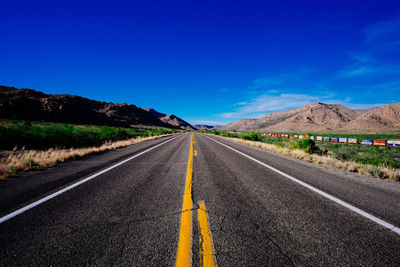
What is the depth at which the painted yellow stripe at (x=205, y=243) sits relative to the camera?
1718mm

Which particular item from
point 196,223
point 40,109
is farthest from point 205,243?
point 40,109

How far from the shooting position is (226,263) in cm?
173

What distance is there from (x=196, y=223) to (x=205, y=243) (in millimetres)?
480

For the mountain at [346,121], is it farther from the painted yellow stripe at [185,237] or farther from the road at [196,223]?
the painted yellow stripe at [185,237]

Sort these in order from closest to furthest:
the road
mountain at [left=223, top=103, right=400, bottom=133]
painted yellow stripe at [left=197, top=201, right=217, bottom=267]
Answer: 1. painted yellow stripe at [left=197, top=201, right=217, bottom=267]
2. the road
3. mountain at [left=223, top=103, right=400, bottom=133]

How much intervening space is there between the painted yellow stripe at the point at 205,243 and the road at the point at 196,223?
12mm

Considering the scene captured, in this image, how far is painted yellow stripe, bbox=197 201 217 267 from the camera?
1.72 metres

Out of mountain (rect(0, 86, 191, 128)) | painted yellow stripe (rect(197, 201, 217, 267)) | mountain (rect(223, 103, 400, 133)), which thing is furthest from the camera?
mountain (rect(223, 103, 400, 133))

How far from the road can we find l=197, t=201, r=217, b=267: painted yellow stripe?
12mm

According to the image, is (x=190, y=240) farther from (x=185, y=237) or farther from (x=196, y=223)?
(x=196, y=223)

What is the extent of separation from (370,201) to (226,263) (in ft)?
12.3

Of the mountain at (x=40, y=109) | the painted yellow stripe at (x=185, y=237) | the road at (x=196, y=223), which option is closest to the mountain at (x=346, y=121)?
the road at (x=196, y=223)

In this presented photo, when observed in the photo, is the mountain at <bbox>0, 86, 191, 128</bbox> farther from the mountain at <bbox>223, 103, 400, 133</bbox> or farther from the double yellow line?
the mountain at <bbox>223, 103, 400, 133</bbox>

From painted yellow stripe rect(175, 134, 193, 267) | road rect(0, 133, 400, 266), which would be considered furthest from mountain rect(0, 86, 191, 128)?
painted yellow stripe rect(175, 134, 193, 267)
